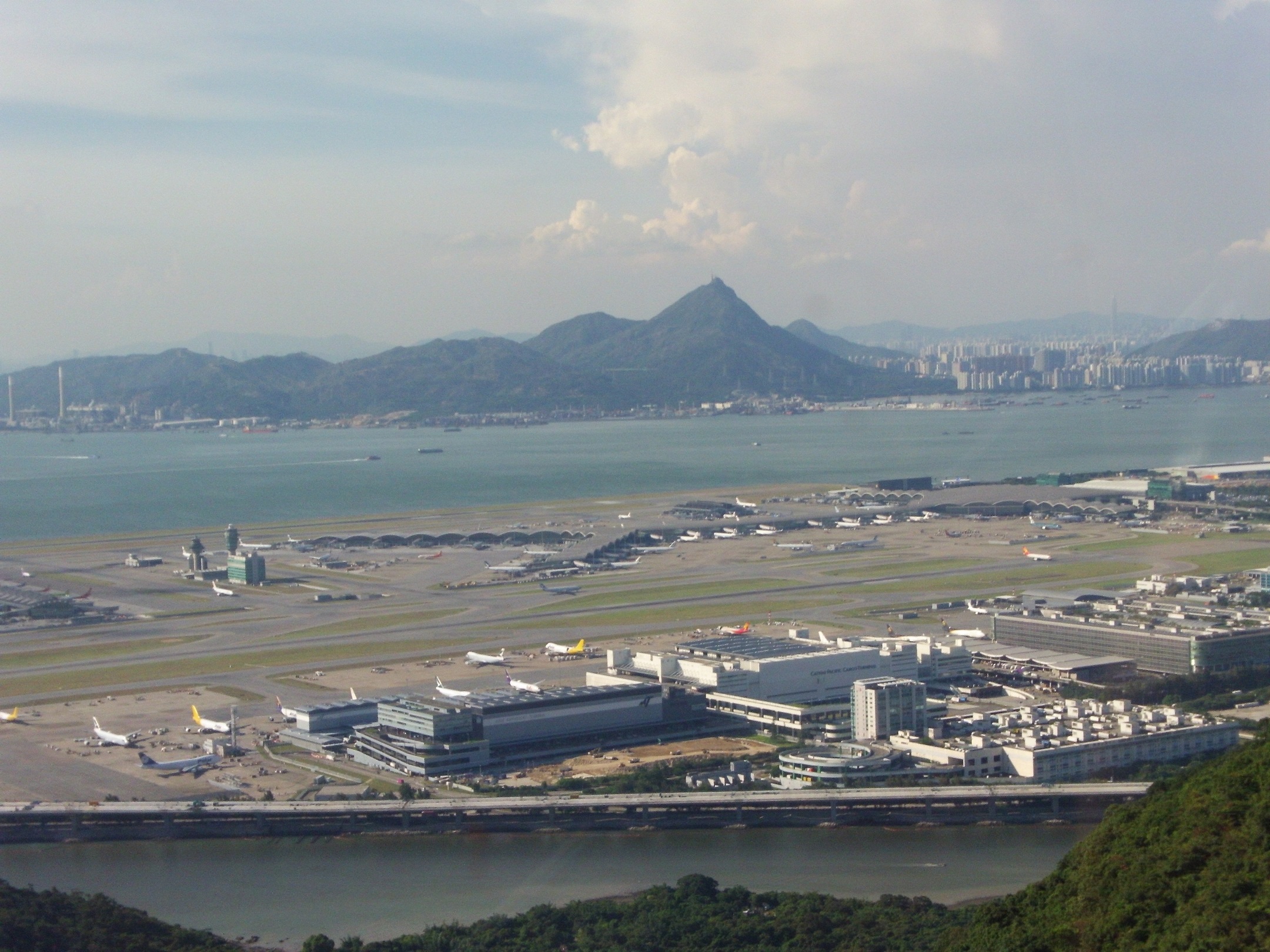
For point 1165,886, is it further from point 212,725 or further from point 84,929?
point 212,725

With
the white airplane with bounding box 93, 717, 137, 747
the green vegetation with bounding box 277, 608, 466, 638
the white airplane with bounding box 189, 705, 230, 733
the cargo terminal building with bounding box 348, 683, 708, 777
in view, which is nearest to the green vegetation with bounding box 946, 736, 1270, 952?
the cargo terminal building with bounding box 348, 683, 708, 777

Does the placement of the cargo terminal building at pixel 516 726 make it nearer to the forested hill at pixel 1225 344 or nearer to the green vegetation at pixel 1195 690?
the green vegetation at pixel 1195 690

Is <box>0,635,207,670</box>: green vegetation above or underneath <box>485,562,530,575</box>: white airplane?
underneath

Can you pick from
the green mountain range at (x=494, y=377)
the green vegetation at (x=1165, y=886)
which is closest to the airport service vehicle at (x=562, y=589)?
the green vegetation at (x=1165, y=886)

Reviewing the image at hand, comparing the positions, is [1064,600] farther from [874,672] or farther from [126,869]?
[126,869]

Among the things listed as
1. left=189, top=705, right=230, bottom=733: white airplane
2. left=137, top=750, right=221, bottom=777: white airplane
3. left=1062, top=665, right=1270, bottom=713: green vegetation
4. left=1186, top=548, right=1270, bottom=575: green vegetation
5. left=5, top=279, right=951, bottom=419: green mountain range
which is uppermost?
left=5, top=279, right=951, bottom=419: green mountain range

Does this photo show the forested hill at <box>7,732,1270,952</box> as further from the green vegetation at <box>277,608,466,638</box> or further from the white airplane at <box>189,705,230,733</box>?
the green vegetation at <box>277,608,466,638</box>

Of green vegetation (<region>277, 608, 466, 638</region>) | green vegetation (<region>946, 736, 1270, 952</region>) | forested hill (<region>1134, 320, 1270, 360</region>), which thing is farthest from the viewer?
forested hill (<region>1134, 320, 1270, 360</region>)

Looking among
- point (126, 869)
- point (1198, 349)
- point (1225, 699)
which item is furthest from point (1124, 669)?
point (1198, 349)
